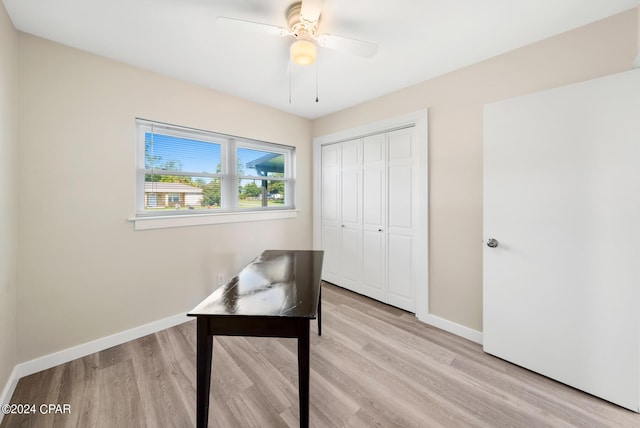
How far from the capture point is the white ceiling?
1449mm

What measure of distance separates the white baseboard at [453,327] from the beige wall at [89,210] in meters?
2.31

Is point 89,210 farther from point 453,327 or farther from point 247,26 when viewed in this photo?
point 453,327

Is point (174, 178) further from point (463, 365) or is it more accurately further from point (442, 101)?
point (463, 365)

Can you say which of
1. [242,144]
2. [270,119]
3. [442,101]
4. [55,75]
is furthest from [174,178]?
[442,101]

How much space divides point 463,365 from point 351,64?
101 inches

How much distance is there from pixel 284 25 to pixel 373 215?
2037mm

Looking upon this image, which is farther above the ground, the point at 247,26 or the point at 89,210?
the point at 247,26

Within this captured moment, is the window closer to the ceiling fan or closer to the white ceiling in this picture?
the white ceiling

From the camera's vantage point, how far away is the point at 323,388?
5.17 feet

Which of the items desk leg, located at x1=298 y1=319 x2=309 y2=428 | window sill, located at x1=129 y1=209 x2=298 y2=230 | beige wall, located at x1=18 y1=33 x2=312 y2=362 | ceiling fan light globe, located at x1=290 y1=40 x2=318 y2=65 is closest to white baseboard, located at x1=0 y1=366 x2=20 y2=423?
beige wall, located at x1=18 y1=33 x2=312 y2=362

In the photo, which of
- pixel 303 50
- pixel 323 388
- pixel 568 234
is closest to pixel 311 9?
pixel 303 50

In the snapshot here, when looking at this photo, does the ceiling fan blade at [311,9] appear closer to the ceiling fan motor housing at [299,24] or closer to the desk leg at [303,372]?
the ceiling fan motor housing at [299,24]

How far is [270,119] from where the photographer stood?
3.05 meters

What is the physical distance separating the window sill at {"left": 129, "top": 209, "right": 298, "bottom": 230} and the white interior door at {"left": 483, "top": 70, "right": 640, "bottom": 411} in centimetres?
227
